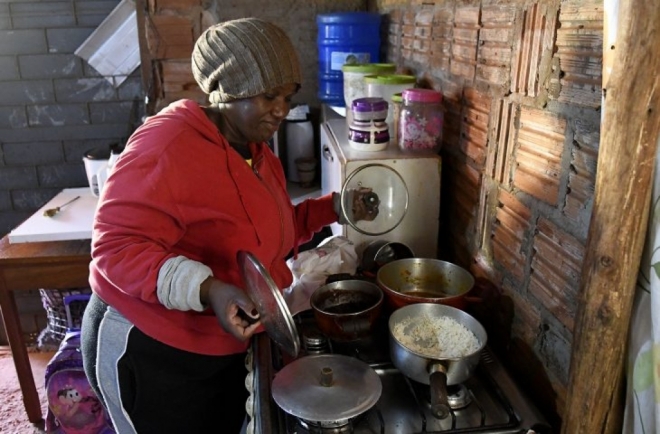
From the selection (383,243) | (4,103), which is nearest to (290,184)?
(383,243)

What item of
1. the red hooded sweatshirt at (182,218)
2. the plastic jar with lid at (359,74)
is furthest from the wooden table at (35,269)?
the plastic jar with lid at (359,74)

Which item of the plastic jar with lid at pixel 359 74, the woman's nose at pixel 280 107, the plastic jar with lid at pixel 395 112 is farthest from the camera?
the plastic jar with lid at pixel 359 74

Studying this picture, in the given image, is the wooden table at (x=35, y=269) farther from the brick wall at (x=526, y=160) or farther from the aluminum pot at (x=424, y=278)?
the brick wall at (x=526, y=160)

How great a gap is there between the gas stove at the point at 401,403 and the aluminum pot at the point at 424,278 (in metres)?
0.19

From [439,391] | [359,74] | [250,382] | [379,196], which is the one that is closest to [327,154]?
[359,74]

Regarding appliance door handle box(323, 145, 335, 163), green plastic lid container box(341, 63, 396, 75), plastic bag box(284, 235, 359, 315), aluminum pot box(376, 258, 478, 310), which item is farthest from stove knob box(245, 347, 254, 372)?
green plastic lid container box(341, 63, 396, 75)

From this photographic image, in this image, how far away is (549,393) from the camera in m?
1.05

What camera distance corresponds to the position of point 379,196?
1525 millimetres

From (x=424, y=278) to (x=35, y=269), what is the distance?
1.46m

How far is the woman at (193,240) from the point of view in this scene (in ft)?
3.12

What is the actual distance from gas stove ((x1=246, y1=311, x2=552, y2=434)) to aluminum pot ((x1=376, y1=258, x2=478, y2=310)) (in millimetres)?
193

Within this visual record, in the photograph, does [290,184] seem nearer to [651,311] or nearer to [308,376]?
[308,376]

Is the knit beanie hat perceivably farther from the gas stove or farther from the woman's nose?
the gas stove

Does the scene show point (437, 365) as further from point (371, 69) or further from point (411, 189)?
point (371, 69)
